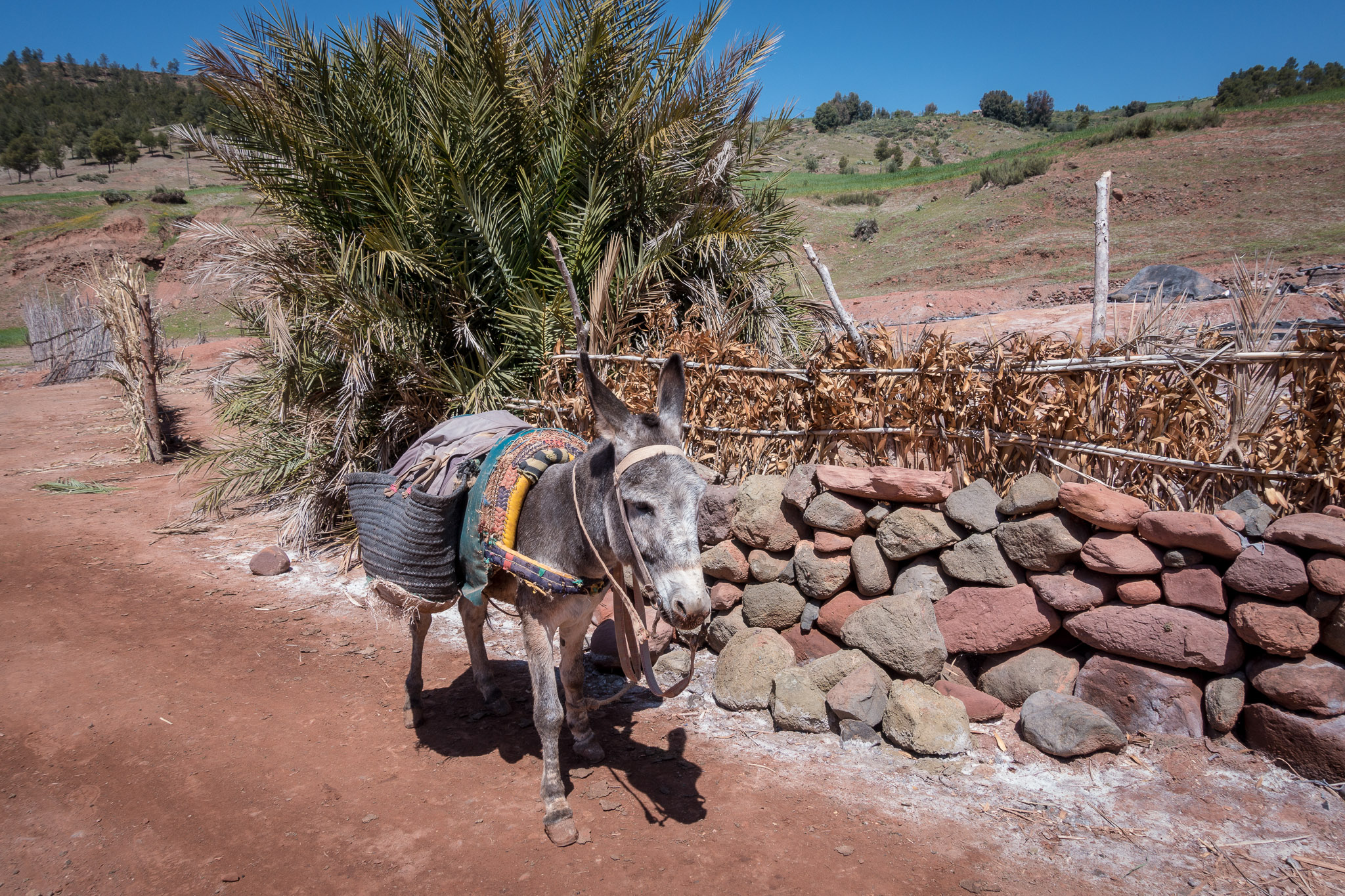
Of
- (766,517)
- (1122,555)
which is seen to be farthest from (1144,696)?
(766,517)

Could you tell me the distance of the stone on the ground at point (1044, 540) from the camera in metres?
3.82

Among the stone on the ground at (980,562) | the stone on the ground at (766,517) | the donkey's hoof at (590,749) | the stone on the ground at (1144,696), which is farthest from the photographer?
the stone on the ground at (766,517)

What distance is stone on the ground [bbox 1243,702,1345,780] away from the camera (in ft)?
10.2

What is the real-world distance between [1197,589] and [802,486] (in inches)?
84.2

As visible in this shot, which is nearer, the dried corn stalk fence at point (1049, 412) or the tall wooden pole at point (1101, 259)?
the dried corn stalk fence at point (1049, 412)

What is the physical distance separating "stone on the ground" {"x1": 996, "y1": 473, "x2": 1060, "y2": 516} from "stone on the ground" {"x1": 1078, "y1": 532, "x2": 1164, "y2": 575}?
29 centimetres

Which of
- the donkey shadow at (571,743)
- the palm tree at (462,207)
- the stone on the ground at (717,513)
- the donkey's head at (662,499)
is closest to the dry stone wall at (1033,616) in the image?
the stone on the ground at (717,513)

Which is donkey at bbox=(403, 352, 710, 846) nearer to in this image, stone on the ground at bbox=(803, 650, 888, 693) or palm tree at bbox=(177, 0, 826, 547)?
stone on the ground at bbox=(803, 650, 888, 693)

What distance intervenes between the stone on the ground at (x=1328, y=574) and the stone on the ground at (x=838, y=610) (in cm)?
209

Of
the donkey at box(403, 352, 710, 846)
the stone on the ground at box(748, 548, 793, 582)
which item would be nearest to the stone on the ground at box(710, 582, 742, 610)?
the stone on the ground at box(748, 548, 793, 582)

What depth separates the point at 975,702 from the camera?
3.90 m

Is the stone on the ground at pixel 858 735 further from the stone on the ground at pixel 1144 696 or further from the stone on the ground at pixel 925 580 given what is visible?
the stone on the ground at pixel 1144 696

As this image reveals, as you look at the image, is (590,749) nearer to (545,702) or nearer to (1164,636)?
(545,702)

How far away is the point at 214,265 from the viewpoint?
659cm
